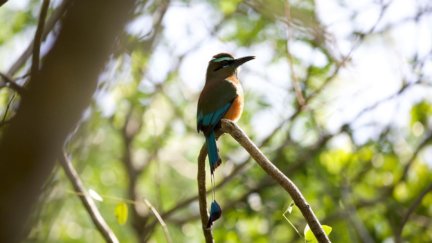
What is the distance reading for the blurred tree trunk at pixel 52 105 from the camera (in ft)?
5.76

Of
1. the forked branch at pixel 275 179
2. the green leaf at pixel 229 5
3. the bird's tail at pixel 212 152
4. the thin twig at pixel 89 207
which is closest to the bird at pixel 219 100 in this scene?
the bird's tail at pixel 212 152

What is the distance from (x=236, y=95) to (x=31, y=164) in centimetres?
395

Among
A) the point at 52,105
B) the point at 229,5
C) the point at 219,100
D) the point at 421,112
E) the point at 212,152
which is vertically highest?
the point at 52,105

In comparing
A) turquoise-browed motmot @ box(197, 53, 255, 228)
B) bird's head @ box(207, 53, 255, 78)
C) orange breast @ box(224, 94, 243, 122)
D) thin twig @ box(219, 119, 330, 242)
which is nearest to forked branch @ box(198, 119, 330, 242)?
thin twig @ box(219, 119, 330, 242)

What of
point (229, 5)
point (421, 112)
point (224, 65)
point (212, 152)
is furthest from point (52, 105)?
point (421, 112)

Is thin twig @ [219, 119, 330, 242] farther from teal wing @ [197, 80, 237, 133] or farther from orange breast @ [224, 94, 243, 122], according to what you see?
orange breast @ [224, 94, 243, 122]

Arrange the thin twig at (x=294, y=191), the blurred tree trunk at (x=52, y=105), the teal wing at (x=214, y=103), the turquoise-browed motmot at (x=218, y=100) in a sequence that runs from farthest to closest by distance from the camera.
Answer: the teal wing at (x=214, y=103) < the turquoise-browed motmot at (x=218, y=100) < the thin twig at (x=294, y=191) < the blurred tree trunk at (x=52, y=105)

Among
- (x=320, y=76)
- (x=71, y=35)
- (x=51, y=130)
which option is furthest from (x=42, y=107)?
(x=320, y=76)

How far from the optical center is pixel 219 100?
218 inches

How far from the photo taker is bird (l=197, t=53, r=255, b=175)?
16.5ft

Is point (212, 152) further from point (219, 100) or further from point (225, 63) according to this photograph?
point (225, 63)

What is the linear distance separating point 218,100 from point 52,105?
3732mm

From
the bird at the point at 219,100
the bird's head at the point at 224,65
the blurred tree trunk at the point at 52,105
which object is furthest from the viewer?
the bird's head at the point at 224,65

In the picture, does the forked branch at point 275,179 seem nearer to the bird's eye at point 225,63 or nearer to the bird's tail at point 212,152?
the bird's tail at point 212,152
